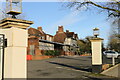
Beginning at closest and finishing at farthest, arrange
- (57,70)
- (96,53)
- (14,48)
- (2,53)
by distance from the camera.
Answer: (14,48) < (2,53) < (96,53) < (57,70)

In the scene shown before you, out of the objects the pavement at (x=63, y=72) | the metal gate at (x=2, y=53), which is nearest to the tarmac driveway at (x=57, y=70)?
the pavement at (x=63, y=72)

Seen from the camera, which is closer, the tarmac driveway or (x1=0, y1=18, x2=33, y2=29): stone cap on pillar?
(x1=0, y1=18, x2=33, y2=29): stone cap on pillar

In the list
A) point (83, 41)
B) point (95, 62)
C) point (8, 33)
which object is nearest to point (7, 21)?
point (8, 33)

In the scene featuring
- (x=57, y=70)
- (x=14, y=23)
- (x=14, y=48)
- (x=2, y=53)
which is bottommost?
(x=57, y=70)

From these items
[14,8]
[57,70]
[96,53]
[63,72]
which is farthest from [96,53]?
[14,8]

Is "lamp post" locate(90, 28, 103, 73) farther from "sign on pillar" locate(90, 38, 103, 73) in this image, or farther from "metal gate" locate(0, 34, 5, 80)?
"metal gate" locate(0, 34, 5, 80)

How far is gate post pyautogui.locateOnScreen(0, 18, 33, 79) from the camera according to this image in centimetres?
368

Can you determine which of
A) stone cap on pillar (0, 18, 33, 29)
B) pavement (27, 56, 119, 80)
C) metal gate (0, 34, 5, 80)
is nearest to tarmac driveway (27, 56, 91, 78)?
pavement (27, 56, 119, 80)

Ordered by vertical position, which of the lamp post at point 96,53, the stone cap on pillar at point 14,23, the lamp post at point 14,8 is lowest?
the lamp post at point 96,53

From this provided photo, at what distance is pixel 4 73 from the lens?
3844 millimetres

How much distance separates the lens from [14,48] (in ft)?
12.1

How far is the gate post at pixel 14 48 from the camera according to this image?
3.68 m

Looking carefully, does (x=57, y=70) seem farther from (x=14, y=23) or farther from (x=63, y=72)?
(x=14, y=23)

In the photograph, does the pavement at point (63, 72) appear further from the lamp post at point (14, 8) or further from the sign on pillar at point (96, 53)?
the lamp post at point (14, 8)
